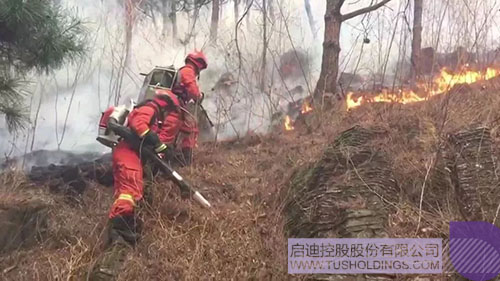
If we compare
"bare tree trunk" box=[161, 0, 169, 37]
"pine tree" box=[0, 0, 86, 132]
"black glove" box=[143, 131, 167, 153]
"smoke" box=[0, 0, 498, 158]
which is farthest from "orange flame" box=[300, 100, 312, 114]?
"bare tree trunk" box=[161, 0, 169, 37]

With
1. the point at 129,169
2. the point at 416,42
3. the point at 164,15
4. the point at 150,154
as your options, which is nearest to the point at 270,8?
the point at 164,15

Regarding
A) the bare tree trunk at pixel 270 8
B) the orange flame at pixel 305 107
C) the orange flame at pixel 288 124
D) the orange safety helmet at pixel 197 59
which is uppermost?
the bare tree trunk at pixel 270 8

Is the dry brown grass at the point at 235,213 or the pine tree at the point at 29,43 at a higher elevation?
the pine tree at the point at 29,43

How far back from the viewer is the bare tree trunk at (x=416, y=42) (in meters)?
7.99

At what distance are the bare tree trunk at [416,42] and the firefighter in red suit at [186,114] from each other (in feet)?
11.6

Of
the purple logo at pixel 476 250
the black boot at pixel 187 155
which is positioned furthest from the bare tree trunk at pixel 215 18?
the purple logo at pixel 476 250

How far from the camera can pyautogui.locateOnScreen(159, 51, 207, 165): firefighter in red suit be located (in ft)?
18.5

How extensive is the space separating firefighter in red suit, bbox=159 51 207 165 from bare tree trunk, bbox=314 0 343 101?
7.16 feet

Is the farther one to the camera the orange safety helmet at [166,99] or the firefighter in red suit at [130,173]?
the orange safety helmet at [166,99]

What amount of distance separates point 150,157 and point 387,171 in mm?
2202

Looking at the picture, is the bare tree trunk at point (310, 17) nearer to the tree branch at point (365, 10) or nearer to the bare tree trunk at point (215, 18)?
the bare tree trunk at point (215, 18)

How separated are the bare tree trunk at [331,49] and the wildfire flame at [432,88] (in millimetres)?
380

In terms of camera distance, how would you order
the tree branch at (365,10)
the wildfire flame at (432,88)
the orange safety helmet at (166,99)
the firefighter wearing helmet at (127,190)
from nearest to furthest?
the firefighter wearing helmet at (127,190), the orange safety helmet at (166,99), the wildfire flame at (432,88), the tree branch at (365,10)

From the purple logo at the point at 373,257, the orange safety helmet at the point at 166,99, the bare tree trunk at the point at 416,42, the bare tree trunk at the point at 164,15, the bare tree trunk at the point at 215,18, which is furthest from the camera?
the bare tree trunk at the point at 164,15
